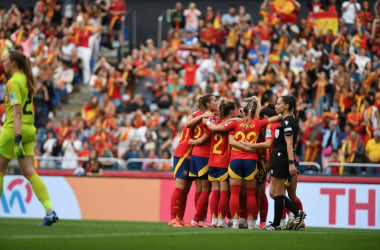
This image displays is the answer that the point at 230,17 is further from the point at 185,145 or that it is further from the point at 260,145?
the point at 260,145

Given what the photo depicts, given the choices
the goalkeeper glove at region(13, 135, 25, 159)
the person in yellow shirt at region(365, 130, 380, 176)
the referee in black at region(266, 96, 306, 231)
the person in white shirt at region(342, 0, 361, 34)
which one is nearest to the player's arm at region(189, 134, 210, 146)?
the referee in black at region(266, 96, 306, 231)

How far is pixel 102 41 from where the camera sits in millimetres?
28406

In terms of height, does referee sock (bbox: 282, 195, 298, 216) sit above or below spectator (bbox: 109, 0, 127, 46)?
below

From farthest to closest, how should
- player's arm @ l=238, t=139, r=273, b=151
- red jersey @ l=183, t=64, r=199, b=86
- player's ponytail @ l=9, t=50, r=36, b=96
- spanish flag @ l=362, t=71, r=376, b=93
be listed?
red jersey @ l=183, t=64, r=199, b=86, spanish flag @ l=362, t=71, r=376, b=93, player's arm @ l=238, t=139, r=273, b=151, player's ponytail @ l=9, t=50, r=36, b=96

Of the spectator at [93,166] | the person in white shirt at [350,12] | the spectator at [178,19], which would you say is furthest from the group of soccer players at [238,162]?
the spectator at [178,19]

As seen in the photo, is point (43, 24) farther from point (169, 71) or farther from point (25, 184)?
point (25, 184)

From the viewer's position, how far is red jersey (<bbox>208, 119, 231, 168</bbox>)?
1490 centimetres

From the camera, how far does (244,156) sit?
14602 millimetres

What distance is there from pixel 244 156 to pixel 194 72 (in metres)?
11.0

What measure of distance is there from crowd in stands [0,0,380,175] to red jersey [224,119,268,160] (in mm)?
6692

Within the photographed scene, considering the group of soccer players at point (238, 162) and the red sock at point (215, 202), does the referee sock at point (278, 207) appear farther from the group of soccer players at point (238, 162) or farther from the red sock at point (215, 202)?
the red sock at point (215, 202)

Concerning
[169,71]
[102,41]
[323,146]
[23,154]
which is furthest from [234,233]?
[102,41]

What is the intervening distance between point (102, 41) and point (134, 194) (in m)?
8.78

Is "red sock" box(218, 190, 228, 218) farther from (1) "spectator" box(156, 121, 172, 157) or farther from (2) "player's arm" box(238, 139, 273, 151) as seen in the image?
(1) "spectator" box(156, 121, 172, 157)
